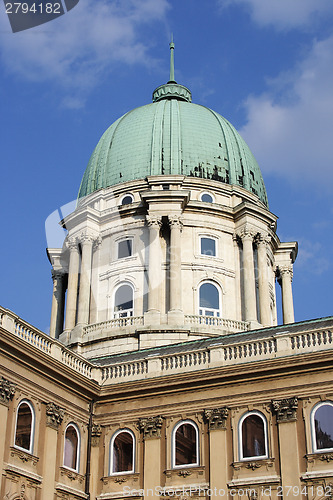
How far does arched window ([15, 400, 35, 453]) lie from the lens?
90.5 ft

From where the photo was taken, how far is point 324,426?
28125 mm

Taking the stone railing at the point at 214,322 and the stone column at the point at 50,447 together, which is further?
the stone railing at the point at 214,322

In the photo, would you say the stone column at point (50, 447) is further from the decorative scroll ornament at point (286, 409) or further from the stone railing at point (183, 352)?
the decorative scroll ornament at point (286, 409)

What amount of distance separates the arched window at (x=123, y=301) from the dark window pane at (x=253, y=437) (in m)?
16.3

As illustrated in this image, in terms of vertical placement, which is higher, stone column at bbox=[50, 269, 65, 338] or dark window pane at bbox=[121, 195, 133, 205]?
dark window pane at bbox=[121, 195, 133, 205]

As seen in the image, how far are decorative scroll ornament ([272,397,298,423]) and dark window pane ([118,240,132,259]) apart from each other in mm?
19679

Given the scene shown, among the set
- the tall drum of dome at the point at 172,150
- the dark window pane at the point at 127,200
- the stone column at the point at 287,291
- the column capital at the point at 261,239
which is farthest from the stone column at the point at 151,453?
the tall drum of dome at the point at 172,150

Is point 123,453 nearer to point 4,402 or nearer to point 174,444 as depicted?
point 174,444

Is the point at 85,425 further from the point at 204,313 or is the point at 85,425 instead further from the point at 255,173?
the point at 255,173

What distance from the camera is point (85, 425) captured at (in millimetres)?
31781

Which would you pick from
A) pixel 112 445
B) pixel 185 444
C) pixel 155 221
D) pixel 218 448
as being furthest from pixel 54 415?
pixel 155 221

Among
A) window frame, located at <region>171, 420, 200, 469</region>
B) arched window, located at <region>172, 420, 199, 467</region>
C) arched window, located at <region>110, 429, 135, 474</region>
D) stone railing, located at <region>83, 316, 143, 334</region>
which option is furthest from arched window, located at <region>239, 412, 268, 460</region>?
stone railing, located at <region>83, 316, 143, 334</region>

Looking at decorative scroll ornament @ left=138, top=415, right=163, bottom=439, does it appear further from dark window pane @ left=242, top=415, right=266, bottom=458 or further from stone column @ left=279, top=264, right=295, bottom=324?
stone column @ left=279, top=264, right=295, bottom=324

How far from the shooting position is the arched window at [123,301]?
45.0 meters
